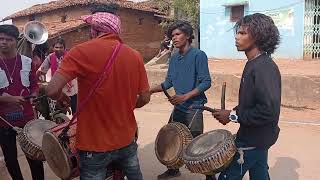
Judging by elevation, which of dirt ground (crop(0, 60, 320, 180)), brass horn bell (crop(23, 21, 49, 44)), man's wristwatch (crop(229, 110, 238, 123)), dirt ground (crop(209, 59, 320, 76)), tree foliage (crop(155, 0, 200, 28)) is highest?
tree foliage (crop(155, 0, 200, 28))

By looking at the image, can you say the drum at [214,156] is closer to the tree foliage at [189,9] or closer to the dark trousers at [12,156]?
the dark trousers at [12,156]

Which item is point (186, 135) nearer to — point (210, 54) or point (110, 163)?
point (110, 163)

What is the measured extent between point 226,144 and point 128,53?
3.16 feet

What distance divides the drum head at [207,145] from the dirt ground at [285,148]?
58.2 inches

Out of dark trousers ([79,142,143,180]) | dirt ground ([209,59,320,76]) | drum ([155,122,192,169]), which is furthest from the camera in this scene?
dirt ground ([209,59,320,76])

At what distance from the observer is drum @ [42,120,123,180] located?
270cm

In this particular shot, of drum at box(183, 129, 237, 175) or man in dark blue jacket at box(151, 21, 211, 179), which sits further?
man in dark blue jacket at box(151, 21, 211, 179)

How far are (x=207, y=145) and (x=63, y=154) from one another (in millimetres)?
1107

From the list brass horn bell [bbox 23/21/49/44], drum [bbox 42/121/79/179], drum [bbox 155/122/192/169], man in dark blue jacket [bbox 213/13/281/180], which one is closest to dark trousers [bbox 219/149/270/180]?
man in dark blue jacket [bbox 213/13/281/180]

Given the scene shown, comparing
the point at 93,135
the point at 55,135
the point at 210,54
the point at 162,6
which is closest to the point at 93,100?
the point at 93,135

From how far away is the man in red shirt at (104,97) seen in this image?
2451mm

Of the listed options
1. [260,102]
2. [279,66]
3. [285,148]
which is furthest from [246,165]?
[279,66]

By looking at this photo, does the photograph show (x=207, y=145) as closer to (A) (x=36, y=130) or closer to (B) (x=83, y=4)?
(A) (x=36, y=130)

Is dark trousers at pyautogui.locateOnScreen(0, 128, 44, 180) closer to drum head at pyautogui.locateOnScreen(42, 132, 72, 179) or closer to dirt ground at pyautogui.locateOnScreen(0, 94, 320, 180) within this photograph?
dirt ground at pyautogui.locateOnScreen(0, 94, 320, 180)
